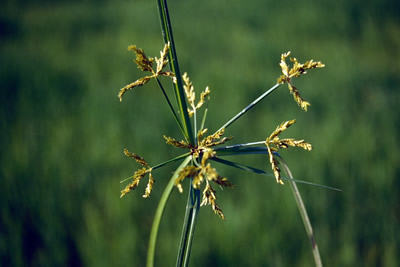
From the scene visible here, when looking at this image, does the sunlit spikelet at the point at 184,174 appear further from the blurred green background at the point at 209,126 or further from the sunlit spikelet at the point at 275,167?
the blurred green background at the point at 209,126

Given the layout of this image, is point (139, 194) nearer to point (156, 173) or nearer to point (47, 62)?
point (156, 173)

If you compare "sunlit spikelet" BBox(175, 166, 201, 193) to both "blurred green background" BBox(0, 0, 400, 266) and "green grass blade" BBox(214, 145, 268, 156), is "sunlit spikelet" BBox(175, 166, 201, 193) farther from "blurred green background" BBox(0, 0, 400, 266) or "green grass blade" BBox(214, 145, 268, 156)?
"blurred green background" BBox(0, 0, 400, 266)

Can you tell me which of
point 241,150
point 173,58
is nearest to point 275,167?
point 241,150

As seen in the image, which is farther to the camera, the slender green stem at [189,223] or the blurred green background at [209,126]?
the blurred green background at [209,126]

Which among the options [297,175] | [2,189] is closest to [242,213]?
[297,175]

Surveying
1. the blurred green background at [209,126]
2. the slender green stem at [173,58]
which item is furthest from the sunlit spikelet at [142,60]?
the blurred green background at [209,126]

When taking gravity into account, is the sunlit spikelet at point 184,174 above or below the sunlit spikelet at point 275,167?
above
